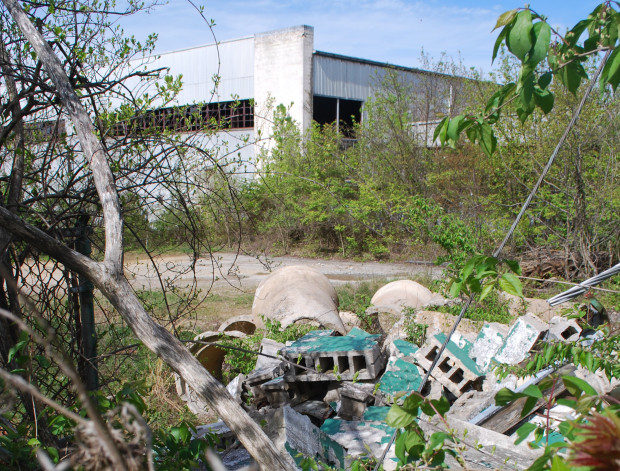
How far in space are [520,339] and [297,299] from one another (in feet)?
10.6

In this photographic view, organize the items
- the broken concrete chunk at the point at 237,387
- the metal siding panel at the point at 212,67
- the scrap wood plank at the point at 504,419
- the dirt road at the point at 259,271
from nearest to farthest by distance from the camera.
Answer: the scrap wood plank at the point at 504,419 → the broken concrete chunk at the point at 237,387 → the dirt road at the point at 259,271 → the metal siding panel at the point at 212,67

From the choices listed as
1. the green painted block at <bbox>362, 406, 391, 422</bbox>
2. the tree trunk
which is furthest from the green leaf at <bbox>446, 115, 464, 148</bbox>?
the green painted block at <bbox>362, 406, 391, 422</bbox>

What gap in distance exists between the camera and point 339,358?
5.14 metres

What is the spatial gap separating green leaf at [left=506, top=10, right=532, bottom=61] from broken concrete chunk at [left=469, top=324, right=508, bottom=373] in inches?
163

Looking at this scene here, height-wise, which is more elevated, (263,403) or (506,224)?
(506,224)

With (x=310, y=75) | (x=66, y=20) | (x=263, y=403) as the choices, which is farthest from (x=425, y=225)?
(x=310, y=75)

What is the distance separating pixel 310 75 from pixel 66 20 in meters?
16.0

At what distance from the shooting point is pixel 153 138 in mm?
3473

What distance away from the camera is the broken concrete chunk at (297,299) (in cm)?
688

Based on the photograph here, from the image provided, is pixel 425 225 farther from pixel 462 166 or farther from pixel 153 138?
pixel 462 166

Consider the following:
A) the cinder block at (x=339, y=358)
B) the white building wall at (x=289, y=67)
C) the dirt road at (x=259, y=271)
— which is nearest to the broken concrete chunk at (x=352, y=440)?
the cinder block at (x=339, y=358)

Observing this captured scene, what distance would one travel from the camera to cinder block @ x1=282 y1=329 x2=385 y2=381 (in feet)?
16.3

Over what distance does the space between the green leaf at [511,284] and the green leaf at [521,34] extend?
0.64 metres

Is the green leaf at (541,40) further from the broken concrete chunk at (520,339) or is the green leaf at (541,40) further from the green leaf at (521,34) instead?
the broken concrete chunk at (520,339)
